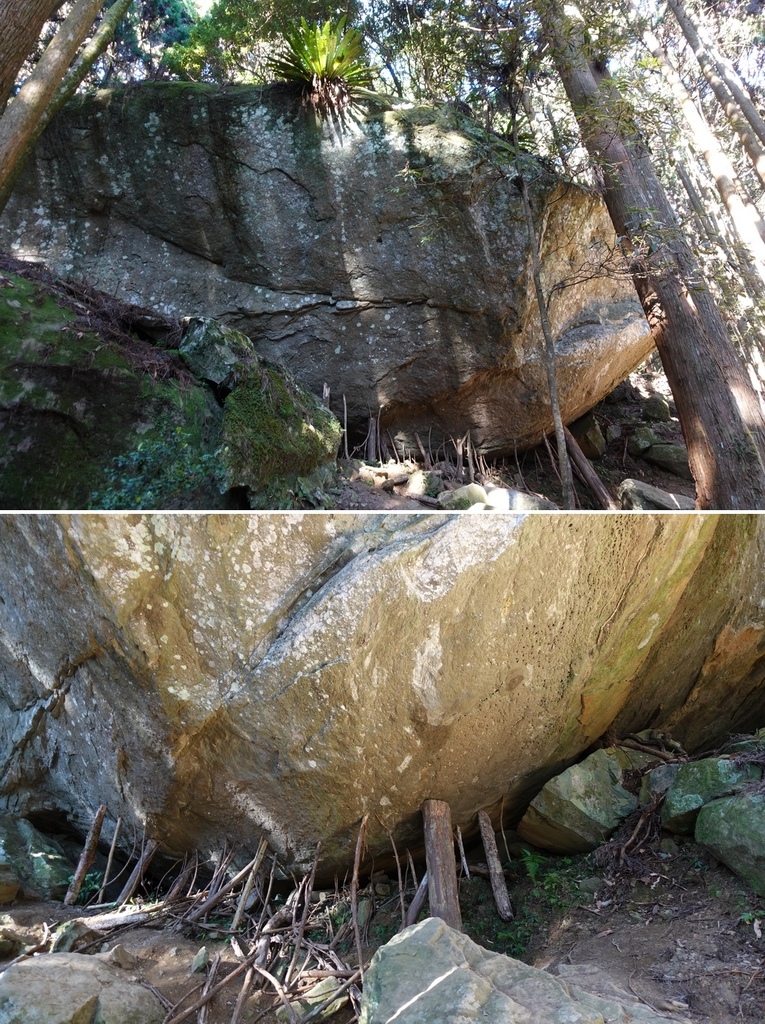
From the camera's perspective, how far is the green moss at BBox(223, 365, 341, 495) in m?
Answer: 4.64

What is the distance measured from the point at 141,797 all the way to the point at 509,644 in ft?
Answer: 8.24

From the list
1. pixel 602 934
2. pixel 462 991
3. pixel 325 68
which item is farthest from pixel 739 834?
pixel 325 68

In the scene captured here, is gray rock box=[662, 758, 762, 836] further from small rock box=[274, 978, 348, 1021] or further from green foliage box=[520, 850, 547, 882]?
small rock box=[274, 978, 348, 1021]

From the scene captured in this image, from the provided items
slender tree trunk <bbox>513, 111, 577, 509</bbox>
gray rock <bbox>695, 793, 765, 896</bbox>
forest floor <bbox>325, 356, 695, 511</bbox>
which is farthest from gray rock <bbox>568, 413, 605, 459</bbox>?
gray rock <bbox>695, 793, 765, 896</bbox>

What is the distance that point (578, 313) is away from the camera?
7.62 meters

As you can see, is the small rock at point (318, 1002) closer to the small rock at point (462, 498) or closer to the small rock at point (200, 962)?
the small rock at point (200, 962)

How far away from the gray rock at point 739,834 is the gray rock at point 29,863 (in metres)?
4.10

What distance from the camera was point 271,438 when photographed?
4.91 m

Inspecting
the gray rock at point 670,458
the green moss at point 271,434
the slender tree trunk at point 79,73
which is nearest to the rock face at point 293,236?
the slender tree trunk at point 79,73

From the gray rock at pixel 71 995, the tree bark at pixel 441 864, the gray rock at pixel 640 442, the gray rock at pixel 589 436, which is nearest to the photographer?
the gray rock at pixel 71 995

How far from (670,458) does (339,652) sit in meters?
7.30

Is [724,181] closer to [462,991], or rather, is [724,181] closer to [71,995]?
[462,991]

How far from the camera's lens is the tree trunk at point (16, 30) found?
14.0 ft

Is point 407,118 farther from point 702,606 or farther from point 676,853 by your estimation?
point 676,853
